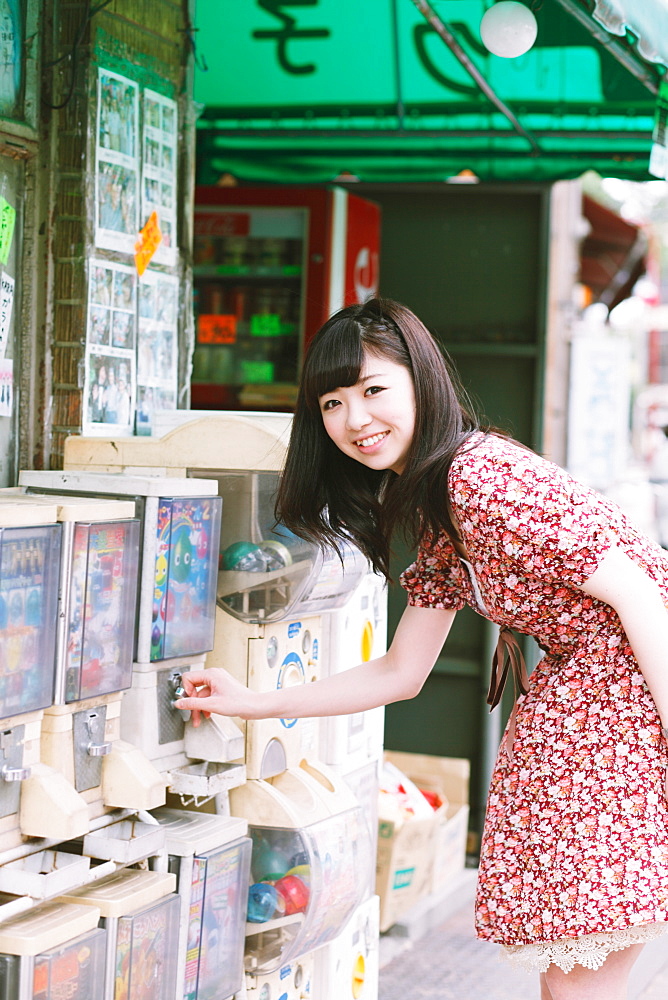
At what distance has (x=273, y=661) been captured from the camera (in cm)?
300

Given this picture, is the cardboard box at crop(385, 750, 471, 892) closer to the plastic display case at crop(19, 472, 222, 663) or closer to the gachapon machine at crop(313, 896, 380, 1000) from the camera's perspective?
the gachapon machine at crop(313, 896, 380, 1000)

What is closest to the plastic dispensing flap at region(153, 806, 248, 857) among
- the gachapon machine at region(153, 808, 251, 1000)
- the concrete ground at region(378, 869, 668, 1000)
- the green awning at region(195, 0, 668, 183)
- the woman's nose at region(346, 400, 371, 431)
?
the gachapon machine at region(153, 808, 251, 1000)

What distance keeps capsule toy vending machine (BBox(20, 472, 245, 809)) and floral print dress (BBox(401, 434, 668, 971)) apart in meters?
0.77

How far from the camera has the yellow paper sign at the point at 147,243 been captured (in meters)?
3.32

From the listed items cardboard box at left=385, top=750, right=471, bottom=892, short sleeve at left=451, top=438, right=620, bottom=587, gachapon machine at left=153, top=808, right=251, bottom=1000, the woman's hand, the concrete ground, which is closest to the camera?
short sleeve at left=451, top=438, right=620, bottom=587

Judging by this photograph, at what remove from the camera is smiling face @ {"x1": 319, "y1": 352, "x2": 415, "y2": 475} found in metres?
2.25

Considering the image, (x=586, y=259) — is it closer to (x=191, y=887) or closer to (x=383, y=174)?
(x=383, y=174)

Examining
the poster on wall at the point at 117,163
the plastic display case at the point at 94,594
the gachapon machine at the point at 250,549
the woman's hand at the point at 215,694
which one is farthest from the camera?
the poster on wall at the point at 117,163

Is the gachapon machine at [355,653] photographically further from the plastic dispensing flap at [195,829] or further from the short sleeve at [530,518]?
the short sleeve at [530,518]

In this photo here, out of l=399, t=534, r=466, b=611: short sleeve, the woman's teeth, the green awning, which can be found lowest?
l=399, t=534, r=466, b=611: short sleeve

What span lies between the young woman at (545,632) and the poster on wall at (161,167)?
1.22 metres

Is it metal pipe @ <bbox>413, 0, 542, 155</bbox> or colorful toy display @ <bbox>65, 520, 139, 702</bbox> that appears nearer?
colorful toy display @ <bbox>65, 520, 139, 702</bbox>

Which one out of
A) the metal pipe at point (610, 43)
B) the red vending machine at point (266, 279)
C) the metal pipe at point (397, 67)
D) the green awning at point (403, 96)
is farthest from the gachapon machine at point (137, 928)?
the red vending machine at point (266, 279)

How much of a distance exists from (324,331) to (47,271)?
42.3 inches
